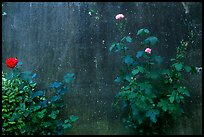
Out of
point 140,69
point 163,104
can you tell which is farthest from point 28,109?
point 163,104

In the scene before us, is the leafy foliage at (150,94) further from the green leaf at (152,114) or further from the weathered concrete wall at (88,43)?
the weathered concrete wall at (88,43)

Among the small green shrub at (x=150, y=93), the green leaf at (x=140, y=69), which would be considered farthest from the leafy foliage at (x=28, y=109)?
the green leaf at (x=140, y=69)

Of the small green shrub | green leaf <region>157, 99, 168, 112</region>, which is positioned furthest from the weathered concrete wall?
green leaf <region>157, 99, 168, 112</region>

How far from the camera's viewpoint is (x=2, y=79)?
3.82 m

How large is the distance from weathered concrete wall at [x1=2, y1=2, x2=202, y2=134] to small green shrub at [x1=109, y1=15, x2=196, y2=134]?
9.8 inches

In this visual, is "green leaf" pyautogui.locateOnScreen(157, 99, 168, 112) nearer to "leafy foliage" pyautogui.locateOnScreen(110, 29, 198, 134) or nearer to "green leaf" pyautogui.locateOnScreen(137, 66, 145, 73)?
"leafy foliage" pyautogui.locateOnScreen(110, 29, 198, 134)

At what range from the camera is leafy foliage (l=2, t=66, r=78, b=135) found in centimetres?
347

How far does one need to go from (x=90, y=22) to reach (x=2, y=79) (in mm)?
1440

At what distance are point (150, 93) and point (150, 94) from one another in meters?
0.01

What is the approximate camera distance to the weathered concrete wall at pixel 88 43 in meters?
3.81

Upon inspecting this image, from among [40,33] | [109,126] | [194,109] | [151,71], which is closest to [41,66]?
[40,33]

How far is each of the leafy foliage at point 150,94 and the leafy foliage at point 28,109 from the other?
677 millimetres

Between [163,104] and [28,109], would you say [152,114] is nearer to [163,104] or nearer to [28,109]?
[163,104]

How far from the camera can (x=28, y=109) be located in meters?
3.55
